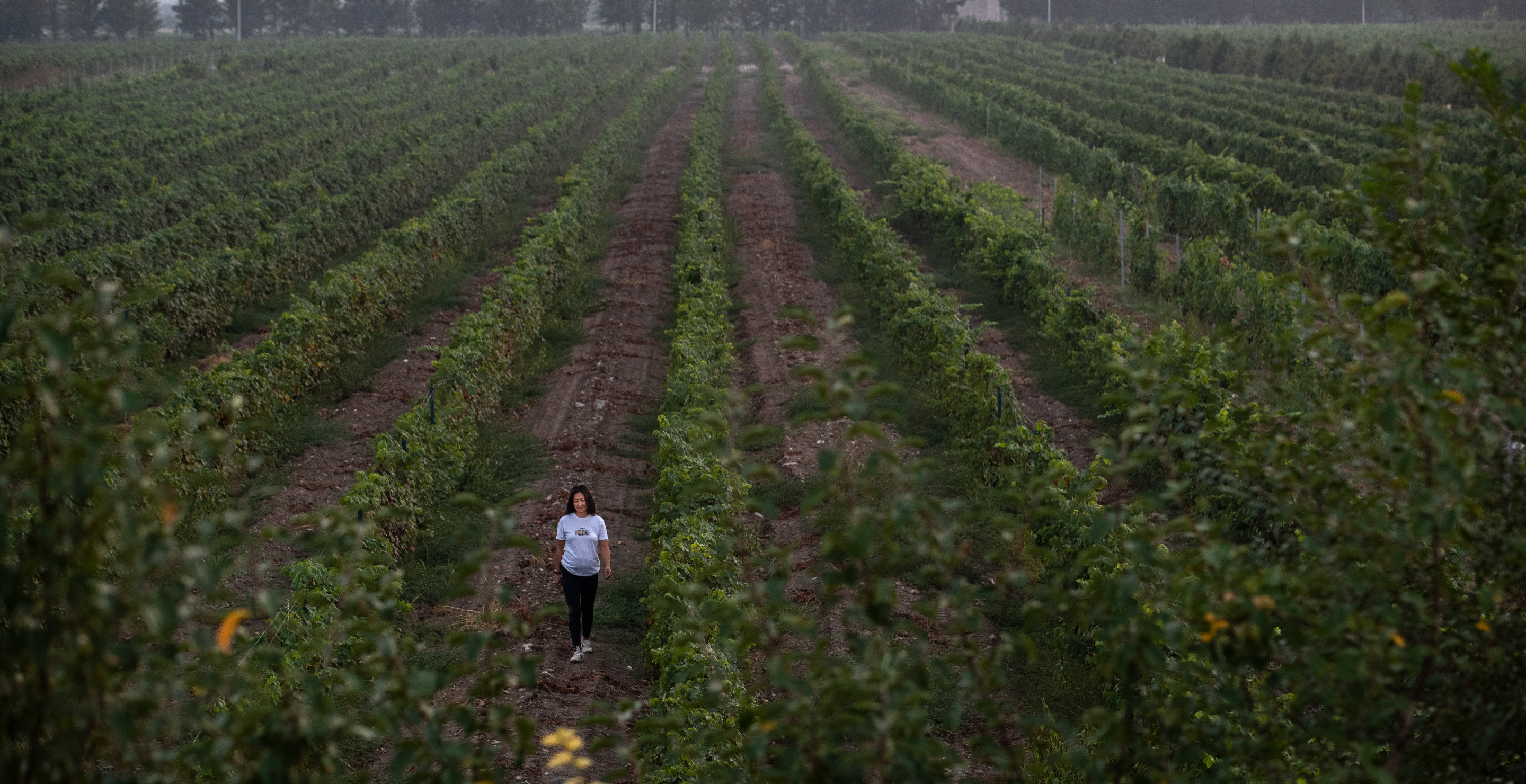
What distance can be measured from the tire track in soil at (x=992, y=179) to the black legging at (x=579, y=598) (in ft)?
14.1

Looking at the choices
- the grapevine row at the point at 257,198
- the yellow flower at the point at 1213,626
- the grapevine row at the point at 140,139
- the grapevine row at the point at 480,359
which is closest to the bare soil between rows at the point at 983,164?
the grapevine row at the point at 480,359

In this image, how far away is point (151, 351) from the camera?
10.9ft

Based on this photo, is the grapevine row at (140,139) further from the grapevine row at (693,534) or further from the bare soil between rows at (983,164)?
the bare soil between rows at (983,164)

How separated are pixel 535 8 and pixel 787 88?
69.7 meters

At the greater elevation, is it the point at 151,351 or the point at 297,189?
the point at 297,189

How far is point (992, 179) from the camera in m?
32.8

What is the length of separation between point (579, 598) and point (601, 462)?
4.71m

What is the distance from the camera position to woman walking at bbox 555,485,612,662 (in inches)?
365

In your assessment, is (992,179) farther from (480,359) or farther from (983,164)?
(480,359)

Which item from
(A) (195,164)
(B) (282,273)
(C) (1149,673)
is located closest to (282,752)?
(C) (1149,673)

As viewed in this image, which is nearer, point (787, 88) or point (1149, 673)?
point (1149, 673)

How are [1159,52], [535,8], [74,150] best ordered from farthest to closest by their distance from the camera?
[535,8]
[1159,52]
[74,150]

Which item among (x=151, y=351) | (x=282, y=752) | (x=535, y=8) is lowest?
(x=282, y=752)

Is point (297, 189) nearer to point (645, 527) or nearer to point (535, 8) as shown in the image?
point (645, 527)
